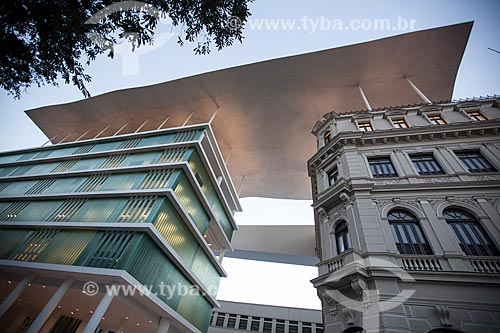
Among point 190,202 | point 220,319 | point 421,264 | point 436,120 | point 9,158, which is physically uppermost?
point 436,120

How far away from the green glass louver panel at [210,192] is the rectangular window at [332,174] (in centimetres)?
775

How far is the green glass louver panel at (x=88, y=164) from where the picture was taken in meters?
15.8

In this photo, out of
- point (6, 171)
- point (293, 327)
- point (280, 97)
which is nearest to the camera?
point (6, 171)

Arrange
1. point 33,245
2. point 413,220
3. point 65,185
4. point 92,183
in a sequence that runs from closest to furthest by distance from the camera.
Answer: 1. point 413,220
2. point 33,245
3. point 92,183
4. point 65,185

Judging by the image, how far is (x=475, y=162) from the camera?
11.5 meters

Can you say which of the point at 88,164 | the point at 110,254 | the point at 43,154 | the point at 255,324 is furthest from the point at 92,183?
the point at 255,324

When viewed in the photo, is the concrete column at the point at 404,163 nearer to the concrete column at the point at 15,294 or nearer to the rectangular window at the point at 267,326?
the concrete column at the point at 15,294

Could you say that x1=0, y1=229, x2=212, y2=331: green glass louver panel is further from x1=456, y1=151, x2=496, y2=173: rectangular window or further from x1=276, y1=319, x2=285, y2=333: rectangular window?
x1=276, y1=319, x2=285, y2=333: rectangular window

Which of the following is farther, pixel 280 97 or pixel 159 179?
pixel 280 97

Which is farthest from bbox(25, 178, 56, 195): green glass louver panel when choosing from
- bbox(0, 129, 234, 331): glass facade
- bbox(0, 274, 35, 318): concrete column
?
bbox(0, 274, 35, 318): concrete column

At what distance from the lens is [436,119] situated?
14.2 meters

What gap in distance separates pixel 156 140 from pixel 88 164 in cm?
487

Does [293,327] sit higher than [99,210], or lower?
higher

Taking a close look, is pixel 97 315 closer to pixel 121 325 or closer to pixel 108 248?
pixel 108 248
